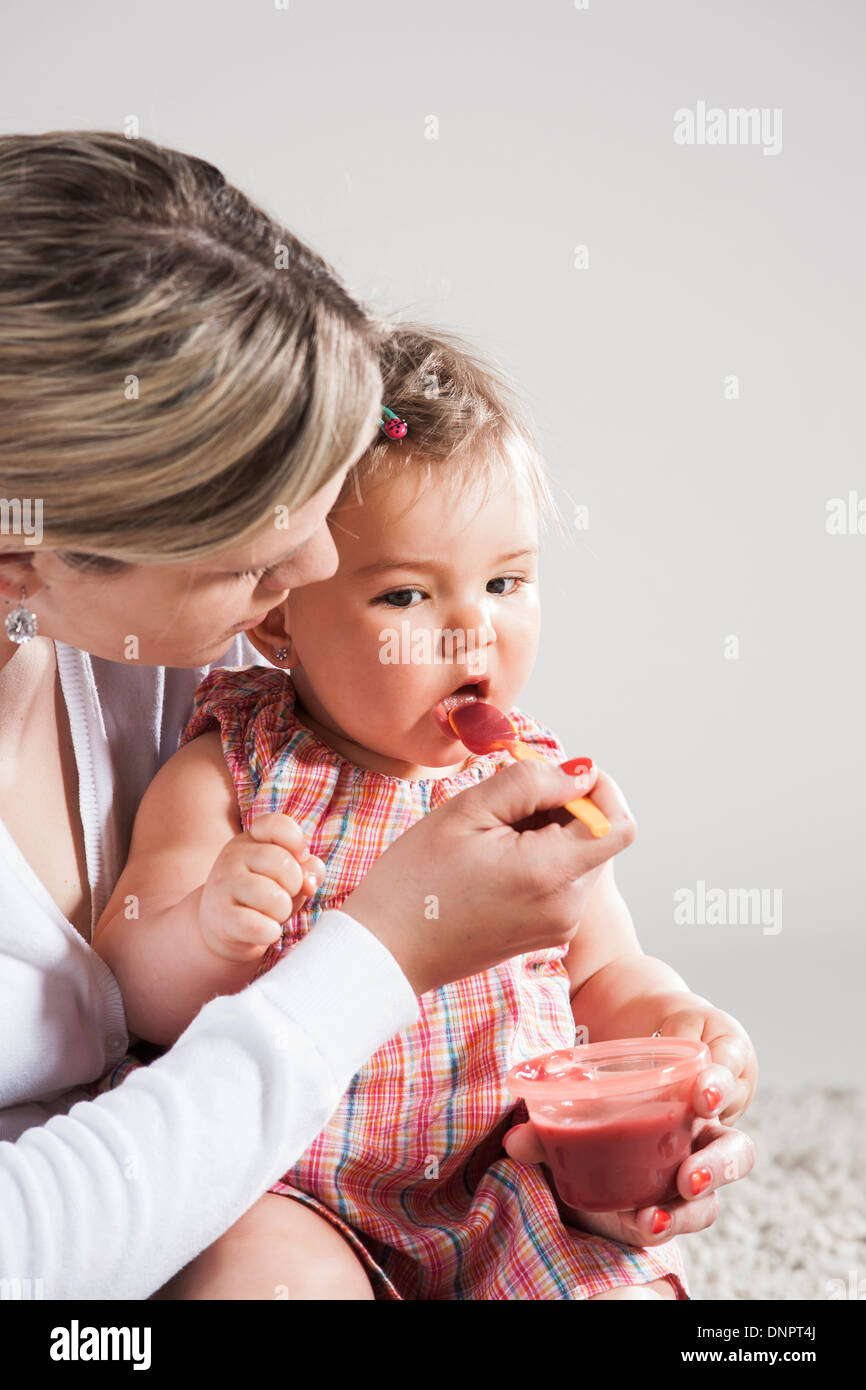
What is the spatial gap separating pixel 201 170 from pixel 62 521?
12.1 inches

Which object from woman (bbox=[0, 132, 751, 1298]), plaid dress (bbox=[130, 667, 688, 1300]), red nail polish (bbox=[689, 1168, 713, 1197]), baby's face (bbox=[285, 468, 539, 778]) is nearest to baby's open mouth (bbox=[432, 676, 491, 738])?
baby's face (bbox=[285, 468, 539, 778])

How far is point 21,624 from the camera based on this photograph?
111 centimetres

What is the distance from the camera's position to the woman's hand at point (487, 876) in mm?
1028

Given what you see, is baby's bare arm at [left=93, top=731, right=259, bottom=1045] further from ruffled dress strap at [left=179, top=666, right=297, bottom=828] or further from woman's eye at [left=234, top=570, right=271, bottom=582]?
woman's eye at [left=234, top=570, right=271, bottom=582]

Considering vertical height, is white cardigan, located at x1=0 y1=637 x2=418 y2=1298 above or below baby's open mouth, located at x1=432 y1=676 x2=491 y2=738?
below

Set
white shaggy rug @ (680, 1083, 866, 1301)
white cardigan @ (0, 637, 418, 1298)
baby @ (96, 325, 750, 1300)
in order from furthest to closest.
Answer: white shaggy rug @ (680, 1083, 866, 1301), baby @ (96, 325, 750, 1300), white cardigan @ (0, 637, 418, 1298)

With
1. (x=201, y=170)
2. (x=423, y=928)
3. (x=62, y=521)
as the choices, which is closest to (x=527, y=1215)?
(x=423, y=928)

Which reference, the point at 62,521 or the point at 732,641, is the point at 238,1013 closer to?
the point at 62,521

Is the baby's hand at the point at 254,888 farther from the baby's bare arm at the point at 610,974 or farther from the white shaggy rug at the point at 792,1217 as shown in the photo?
the white shaggy rug at the point at 792,1217

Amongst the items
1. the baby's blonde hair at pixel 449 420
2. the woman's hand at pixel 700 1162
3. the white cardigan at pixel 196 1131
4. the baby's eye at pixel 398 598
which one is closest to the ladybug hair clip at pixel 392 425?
the baby's blonde hair at pixel 449 420

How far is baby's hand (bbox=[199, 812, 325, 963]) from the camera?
110 centimetres

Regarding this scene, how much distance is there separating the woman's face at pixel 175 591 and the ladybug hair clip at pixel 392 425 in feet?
0.76

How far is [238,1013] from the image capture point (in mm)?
986

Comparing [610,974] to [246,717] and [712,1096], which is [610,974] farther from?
[246,717]
